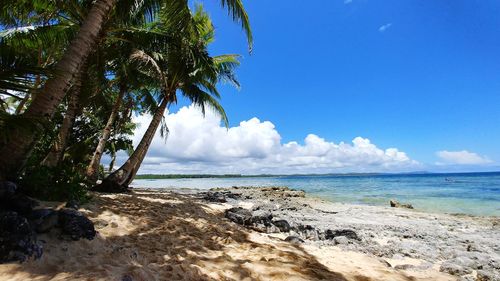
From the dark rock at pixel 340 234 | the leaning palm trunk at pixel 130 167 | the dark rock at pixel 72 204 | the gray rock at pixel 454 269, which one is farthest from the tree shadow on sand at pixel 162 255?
the leaning palm trunk at pixel 130 167

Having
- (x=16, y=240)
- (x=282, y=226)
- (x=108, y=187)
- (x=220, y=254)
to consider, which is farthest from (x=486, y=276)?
(x=108, y=187)

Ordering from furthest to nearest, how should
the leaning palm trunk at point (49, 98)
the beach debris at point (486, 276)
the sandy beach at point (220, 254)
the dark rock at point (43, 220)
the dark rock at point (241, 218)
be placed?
the dark rock at point (241, 218) → the beach debris at point (486, 276) → the leaning palm trunk at point (49, 98) → the dark rock at point (43, 220) → the sandy beach at point (220, 254)

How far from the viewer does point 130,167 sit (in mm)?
10789

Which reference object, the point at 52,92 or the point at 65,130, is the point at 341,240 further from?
the point at 65,130

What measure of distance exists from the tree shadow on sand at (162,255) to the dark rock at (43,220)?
0.54 ft

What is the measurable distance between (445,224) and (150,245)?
1029 centimetres

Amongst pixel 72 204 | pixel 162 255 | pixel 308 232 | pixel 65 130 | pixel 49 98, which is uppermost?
pixel 49 98

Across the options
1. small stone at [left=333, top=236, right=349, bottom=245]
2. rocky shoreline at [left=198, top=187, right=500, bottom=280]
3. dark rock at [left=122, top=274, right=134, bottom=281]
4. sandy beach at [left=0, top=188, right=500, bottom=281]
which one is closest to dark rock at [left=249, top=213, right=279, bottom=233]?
rocky shoreline at [left=198, top=187, right=500, bottom=280]

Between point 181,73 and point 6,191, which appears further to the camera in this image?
point 181,73

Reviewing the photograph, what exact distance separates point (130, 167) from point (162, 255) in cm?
723

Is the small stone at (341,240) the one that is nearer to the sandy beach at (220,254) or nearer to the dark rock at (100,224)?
the sandy beach at (220,254)

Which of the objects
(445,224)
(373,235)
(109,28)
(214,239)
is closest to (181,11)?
(109,28)

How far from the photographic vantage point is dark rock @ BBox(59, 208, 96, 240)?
4031mm

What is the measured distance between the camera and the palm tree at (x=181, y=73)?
955 cm
